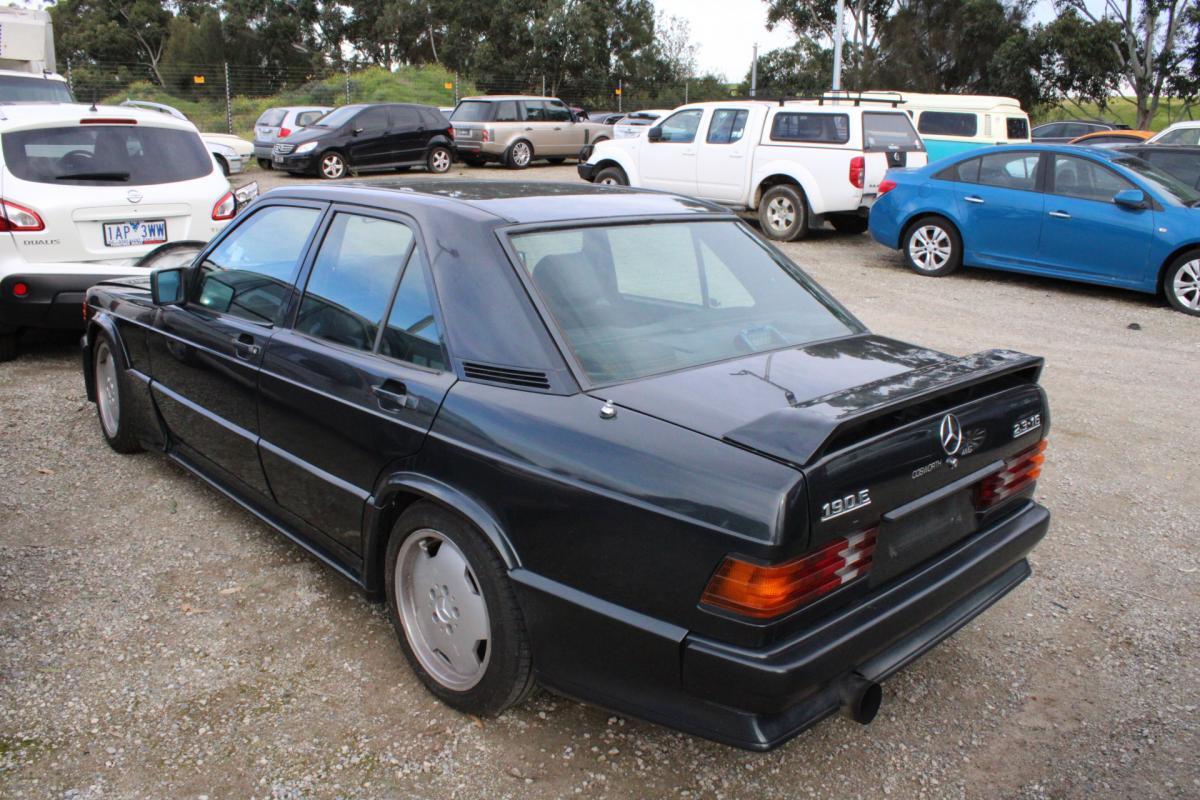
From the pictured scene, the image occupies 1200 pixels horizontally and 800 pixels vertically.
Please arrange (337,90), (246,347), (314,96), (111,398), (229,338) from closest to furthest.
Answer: (246,347) → (229,338) → (111,398) → (314,96) → (337,90)

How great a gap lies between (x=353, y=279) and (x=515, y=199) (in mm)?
648

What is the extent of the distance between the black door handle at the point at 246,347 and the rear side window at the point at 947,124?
16.9 meters

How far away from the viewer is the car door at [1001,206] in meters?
10.3

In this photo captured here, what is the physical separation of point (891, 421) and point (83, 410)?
209 inches

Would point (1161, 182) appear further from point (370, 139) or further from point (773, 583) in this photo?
point (370, 139)

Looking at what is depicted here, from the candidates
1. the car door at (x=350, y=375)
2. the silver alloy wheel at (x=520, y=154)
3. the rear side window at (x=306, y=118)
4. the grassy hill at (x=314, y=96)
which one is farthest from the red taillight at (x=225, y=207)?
the grassy hill at (x=314, y=96)

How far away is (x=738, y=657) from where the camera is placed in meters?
2.31

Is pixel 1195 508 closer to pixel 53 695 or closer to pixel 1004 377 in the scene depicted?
pixel 1004 377

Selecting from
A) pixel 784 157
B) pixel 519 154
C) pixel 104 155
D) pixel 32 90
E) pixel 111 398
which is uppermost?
pixel 32 90

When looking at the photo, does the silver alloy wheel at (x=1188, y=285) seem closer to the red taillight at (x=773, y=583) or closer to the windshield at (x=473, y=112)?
the red taillight at (x=773, y=583)

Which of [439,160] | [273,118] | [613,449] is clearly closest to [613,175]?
[439,160]

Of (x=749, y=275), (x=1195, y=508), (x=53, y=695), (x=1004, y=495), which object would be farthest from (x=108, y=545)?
(x=1195, y=508)

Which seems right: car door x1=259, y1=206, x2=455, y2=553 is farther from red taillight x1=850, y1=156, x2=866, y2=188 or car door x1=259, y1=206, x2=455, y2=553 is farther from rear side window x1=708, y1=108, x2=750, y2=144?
rear side window x1=708, y1=108, x2=750, y2=144

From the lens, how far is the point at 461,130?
23453mm
